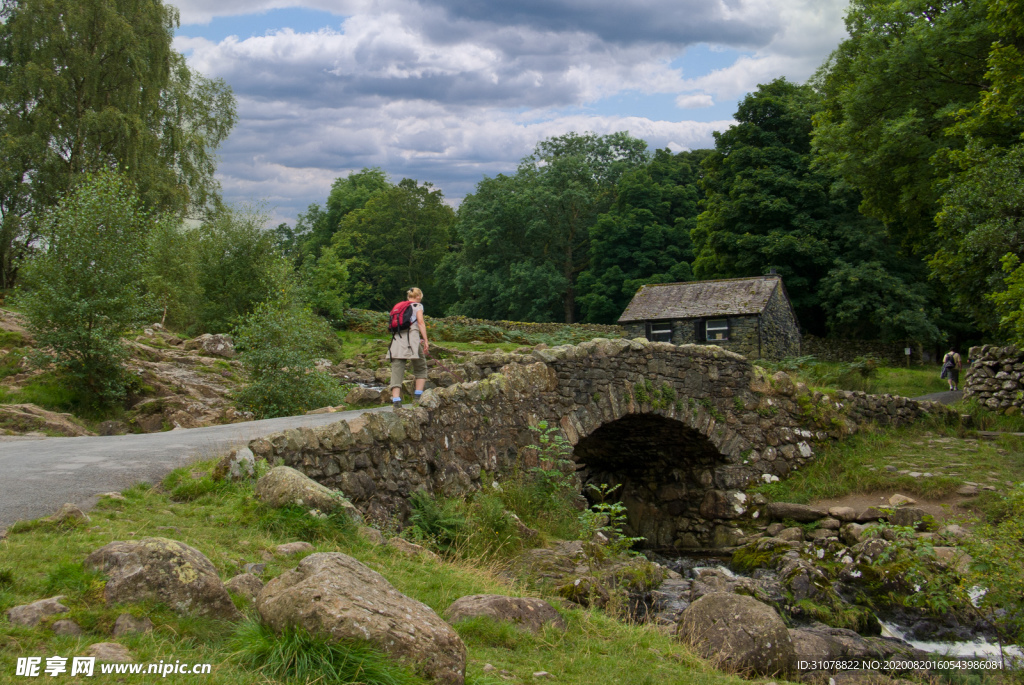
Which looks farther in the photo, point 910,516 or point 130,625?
point 910,516

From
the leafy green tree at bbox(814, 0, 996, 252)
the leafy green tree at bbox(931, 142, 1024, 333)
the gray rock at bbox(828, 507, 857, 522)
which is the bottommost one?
the gray rock at bbox(828, 507, 857, 522)

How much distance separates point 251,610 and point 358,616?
709 millimetres

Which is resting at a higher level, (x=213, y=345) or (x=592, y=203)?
(x=592, y=203)

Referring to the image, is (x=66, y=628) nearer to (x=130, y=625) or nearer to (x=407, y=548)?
(x=130, y=625)

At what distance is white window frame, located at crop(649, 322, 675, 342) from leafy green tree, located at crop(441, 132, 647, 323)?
18.0 meters

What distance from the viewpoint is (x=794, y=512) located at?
1452cm

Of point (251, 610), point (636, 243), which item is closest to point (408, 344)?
point (251, 610)

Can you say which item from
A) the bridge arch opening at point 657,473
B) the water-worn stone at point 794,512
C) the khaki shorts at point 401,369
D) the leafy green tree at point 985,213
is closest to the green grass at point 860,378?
the leafy green tree at point 985,213

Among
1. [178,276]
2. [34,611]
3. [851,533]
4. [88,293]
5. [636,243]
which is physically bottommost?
[851,533]

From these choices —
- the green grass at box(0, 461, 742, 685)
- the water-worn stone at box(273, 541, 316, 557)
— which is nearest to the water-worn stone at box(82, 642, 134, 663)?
the green grass at box(0, 461, 742, 685)

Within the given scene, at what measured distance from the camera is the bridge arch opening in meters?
15.6

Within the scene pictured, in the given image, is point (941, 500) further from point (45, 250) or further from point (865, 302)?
point (865, 302)

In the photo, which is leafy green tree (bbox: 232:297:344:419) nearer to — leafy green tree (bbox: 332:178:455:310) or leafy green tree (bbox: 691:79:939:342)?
leafy green tree (bbox: 691:79:939:342)

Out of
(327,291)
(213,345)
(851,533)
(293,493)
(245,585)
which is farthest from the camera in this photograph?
(327,291)
